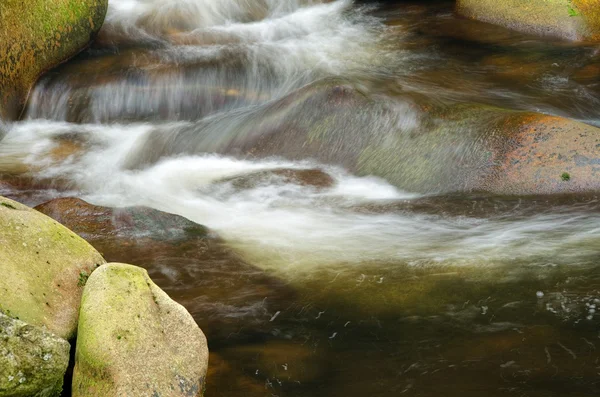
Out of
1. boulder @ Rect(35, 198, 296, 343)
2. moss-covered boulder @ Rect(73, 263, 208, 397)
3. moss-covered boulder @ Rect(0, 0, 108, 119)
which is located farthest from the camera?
moss-covered boulder @ Rect(0, 0, 108, 119)

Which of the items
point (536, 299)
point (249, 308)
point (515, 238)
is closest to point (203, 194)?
point (249, 308)

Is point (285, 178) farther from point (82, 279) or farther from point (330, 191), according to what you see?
point (82, 279)

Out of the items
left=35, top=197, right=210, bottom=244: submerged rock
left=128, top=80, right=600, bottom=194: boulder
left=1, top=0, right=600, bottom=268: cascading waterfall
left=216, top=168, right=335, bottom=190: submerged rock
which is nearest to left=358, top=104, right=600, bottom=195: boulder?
left=128, top=80, right=600, bottom=194: boulder

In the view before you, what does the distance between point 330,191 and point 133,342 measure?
11.1ft

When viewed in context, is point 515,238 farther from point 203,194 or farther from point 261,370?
point 203,194

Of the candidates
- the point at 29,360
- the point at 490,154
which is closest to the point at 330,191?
the point at 490,154

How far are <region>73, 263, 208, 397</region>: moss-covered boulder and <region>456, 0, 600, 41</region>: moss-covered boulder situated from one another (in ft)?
25.6

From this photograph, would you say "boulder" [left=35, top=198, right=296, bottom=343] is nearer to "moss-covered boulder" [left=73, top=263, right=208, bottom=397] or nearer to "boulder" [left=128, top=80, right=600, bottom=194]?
"moss-covered boulder" [left=73, top=263, right=208, bottom=397]

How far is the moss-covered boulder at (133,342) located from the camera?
4.09 m

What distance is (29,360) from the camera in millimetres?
3920

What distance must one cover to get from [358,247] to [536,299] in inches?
61.3

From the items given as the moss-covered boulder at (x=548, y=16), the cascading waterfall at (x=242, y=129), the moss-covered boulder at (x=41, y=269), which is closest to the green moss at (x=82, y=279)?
the moss-covered boulder at (x=41, y=269)

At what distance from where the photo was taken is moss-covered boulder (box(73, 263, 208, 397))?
13.4ft

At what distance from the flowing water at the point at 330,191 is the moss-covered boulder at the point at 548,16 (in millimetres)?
259
